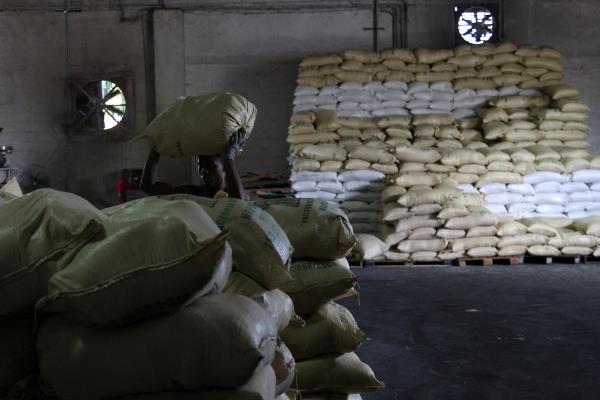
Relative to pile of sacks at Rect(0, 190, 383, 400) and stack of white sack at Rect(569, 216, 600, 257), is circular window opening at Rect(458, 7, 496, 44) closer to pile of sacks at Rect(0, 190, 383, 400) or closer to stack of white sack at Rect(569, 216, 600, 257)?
stack of white sack at Rect(569, 216, 600, 257)

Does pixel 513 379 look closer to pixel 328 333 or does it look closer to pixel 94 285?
pixel 328 333

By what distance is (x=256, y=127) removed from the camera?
1145 centimetres

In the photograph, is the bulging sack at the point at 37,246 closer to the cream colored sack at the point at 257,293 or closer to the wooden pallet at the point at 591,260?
the cream colored sack at the point at 257,293

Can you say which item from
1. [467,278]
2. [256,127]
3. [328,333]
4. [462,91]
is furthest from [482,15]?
[328,333]

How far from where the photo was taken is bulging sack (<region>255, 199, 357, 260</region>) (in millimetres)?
3145

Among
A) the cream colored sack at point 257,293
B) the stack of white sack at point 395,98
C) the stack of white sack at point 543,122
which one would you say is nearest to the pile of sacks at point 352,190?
the stack of white sack at point 395,98

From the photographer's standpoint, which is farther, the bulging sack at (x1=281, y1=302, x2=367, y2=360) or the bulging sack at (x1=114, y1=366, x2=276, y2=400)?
the bulging sack at (x1=281, y1=302, x2=367, y2=360)

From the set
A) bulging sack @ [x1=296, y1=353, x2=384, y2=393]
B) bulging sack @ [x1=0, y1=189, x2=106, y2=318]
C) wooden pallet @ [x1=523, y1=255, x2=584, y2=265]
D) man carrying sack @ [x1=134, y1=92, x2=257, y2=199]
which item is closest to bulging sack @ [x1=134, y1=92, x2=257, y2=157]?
man carrying sack @ [x1=134, y1=92, x2=257, y2=199]

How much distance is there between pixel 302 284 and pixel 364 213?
6.53m

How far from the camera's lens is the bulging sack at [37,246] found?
70.9 inches

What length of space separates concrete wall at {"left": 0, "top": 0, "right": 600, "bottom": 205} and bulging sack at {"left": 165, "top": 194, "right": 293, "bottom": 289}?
8.98m

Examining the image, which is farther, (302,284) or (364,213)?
(364,213)

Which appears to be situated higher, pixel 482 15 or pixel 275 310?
pixel 482 15

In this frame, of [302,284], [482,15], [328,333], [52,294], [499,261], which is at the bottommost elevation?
[499,261]
